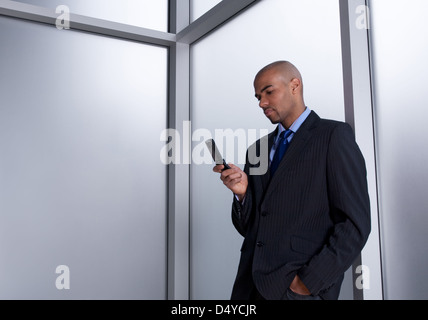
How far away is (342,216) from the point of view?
4.28 feet

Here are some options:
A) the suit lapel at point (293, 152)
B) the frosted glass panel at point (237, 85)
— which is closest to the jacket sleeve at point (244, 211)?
the suit lapel at point (293, 152)

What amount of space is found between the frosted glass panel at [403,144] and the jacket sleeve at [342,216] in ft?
1.00

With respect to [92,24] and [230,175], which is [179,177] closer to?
[92,24]

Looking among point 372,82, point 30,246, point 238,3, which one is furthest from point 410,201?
point 30,246

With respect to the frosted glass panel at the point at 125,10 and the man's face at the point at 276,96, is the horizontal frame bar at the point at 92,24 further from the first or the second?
the man's face at the point at 276,96

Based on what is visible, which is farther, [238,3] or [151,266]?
[151,266]

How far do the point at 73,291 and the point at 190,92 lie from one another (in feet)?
4.26

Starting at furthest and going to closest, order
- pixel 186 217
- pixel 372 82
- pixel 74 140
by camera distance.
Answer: pixel 186 217 < pixel 74 140 < pixel 372 82

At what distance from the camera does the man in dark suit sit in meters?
1.26

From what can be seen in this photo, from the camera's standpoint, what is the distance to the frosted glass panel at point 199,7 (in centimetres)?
273

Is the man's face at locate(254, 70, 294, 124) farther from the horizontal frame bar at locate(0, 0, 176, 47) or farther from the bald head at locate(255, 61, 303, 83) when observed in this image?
the horizontal frame bar at locate(0, 0, 176, 47)

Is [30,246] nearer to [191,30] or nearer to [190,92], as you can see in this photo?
[190,92]

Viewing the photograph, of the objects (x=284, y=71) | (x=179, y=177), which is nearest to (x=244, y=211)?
(x=284, y=71)

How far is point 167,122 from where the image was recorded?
2891 millimetres
